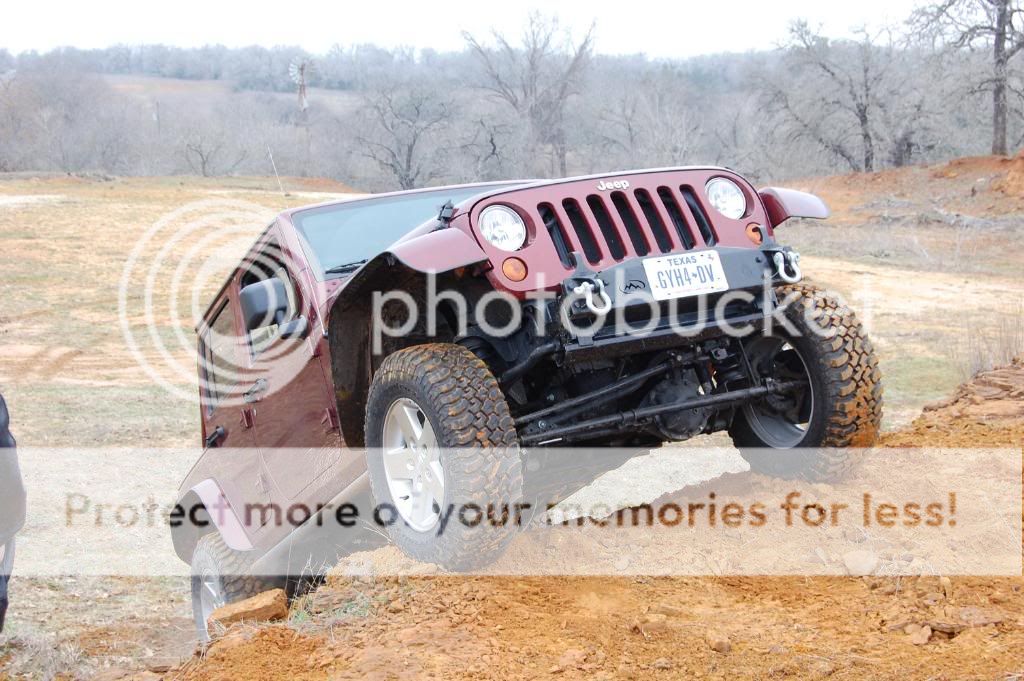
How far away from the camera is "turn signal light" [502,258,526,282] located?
4.03 meters

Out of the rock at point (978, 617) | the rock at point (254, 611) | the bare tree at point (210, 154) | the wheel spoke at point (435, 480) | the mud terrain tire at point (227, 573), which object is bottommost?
the mud terrain tire at point (227, 573)

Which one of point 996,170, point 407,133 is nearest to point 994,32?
point 996,170

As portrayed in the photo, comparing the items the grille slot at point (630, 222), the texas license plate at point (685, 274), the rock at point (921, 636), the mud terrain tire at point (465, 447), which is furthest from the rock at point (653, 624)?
the grille slot at point (630, 222)

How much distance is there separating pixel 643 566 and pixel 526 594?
0.56m

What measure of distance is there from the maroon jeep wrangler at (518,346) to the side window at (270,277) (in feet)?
0.04

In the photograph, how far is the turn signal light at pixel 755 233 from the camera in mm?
4555

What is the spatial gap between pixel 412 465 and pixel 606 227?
123cm

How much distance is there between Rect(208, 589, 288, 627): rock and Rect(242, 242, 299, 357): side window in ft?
3.84

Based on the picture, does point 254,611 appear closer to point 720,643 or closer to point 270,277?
point 270,277

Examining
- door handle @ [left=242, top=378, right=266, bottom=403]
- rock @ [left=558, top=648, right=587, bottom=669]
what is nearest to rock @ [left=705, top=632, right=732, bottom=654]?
rock @ [left=558, top=648, right=587, bottom=669]

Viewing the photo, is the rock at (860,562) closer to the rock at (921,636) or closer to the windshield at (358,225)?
the rock at (921,636)

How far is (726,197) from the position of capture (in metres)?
4.62

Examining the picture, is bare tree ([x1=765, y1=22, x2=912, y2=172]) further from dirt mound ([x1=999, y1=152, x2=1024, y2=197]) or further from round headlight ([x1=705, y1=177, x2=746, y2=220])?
round headlight ([x1=705, y1=177, x2=746, y2=220])

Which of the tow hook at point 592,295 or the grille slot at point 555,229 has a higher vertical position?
the grille slot at point 555,229
